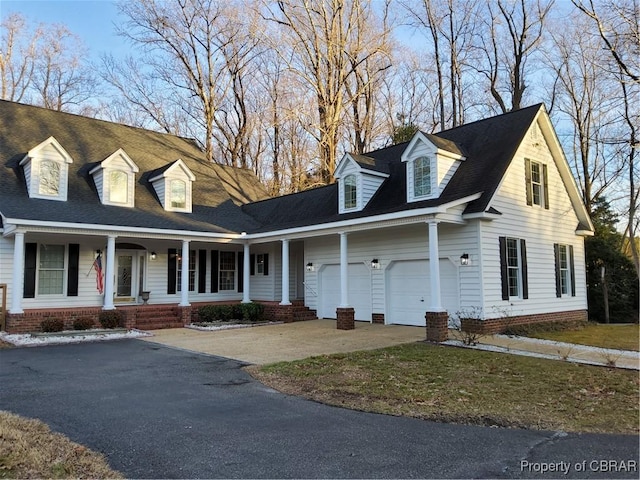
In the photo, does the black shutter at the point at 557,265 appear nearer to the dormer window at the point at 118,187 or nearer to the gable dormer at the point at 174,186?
the gable dormer at the point at 174,186

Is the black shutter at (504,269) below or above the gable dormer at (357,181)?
below

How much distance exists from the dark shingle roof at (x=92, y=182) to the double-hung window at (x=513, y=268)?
9.97 meters

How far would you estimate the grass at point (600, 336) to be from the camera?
11.1 meters

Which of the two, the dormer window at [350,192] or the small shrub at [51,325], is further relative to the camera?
the dormer window at [350,192]

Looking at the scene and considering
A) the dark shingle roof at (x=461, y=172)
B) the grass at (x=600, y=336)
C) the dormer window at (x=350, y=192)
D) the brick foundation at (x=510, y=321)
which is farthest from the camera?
the dormer window at (x=350, y=192)

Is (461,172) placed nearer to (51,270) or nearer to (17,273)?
(17,273)

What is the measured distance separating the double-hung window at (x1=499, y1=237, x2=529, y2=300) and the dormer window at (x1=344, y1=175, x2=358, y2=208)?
4.95 meters

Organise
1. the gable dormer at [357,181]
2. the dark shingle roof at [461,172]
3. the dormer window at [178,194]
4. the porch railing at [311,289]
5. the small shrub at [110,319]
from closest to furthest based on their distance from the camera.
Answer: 1. the dark shingle roof at [461,172]
2. the small shrub at [110,319]
3. the gable dormer at [357,181]
4. the porch railing at [311,289]
5. the dormer window at [178,194]

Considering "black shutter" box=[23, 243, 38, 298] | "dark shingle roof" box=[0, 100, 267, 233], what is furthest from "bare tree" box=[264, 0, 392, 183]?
"black shutter" box=[23, 243, 38, 298]

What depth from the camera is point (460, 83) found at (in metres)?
28.0

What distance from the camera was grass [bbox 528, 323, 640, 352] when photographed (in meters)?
11.1

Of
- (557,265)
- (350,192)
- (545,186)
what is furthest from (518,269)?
(350,192)

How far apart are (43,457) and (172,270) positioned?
47.4 ft

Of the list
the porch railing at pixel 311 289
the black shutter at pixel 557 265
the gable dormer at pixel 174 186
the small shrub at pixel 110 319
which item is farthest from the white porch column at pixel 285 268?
the black shutter at pixel 557 265
